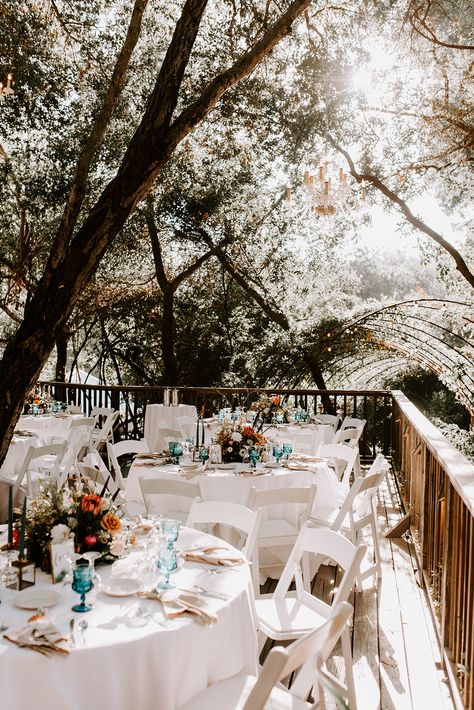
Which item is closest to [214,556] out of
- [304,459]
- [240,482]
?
[240,482]

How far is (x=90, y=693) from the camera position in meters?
2.06

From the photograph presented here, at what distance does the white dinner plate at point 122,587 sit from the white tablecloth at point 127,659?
3 cm

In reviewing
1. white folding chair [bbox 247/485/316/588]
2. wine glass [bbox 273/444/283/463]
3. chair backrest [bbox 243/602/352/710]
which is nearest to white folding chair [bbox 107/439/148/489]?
wine glass [bbox 273/444/283/463]

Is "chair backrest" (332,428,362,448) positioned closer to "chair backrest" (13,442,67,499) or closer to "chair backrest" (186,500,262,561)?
"chair backrest" (13,442,67,499)

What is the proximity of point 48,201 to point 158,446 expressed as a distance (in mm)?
6158

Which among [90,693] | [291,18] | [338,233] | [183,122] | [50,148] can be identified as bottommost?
[90,693]

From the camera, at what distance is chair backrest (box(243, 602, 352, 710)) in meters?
1.77

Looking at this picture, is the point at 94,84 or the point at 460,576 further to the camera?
the point at 94,84

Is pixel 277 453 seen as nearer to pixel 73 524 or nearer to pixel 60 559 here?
pixel 73 524

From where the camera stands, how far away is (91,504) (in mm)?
2838

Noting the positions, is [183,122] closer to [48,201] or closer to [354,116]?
[354,116]

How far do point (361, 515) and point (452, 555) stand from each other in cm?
196

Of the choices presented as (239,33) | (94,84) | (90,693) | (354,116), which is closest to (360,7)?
(239,33)

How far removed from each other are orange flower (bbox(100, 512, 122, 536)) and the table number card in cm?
19
